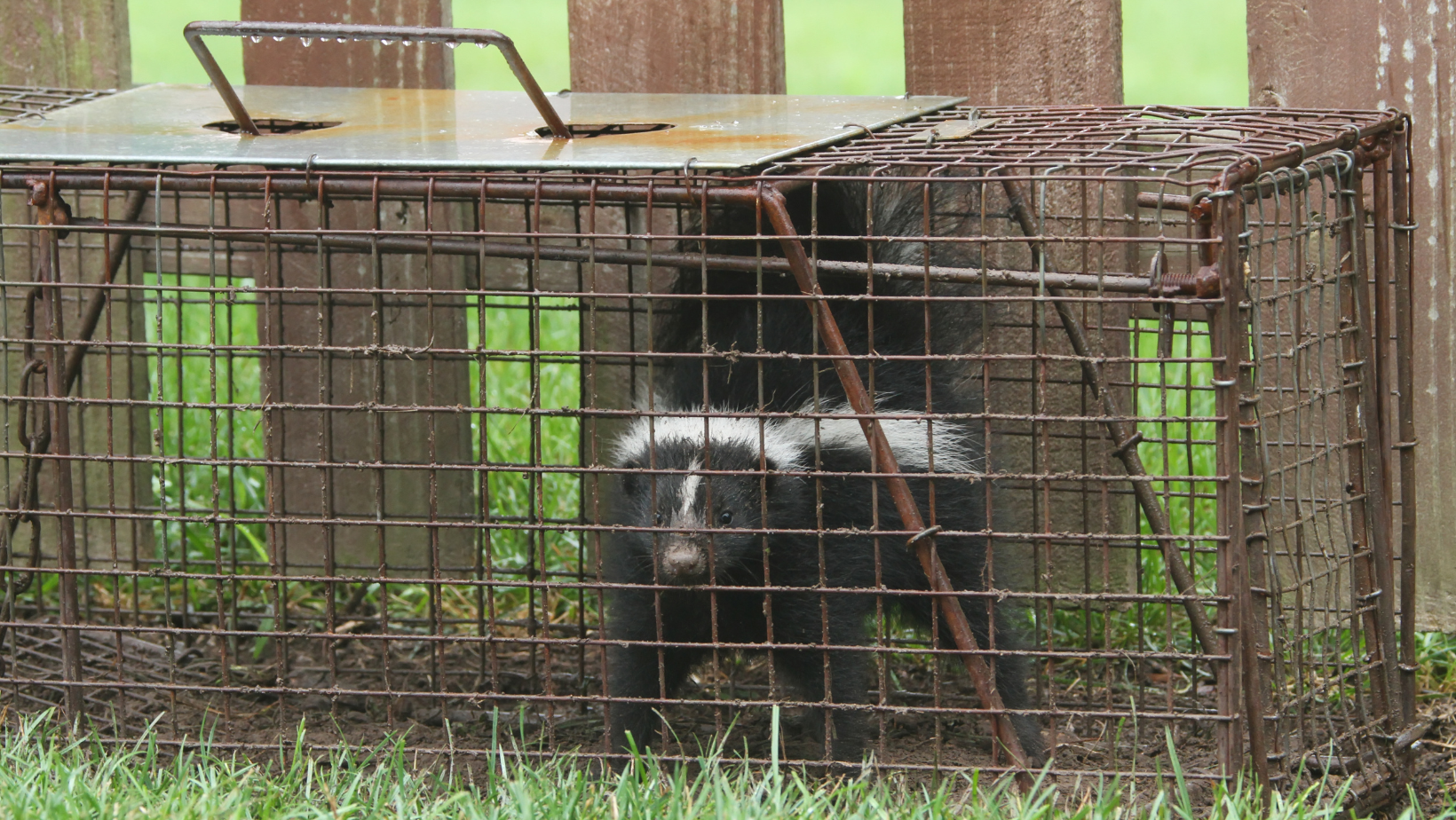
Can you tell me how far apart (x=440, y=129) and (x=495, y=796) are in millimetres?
1356

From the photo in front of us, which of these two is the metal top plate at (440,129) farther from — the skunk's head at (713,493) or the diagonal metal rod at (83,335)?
the skunk's head at (713,493)

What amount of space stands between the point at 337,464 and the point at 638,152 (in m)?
0.79

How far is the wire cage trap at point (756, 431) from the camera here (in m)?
2.67

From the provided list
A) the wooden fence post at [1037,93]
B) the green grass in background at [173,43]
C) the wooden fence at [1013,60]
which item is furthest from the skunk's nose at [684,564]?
the green grass in background at [173,43]

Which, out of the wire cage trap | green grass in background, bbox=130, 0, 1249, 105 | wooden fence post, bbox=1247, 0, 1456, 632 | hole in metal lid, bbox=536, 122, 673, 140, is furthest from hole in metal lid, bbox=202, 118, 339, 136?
green grass in background, bbox=130, 0, 1249, 105

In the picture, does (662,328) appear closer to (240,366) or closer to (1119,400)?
(1119,400)

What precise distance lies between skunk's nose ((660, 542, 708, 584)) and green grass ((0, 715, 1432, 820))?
1.33ft

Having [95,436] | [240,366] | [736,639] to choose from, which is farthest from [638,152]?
[240,366]

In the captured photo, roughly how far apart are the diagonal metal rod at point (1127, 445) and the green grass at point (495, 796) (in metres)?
0.36

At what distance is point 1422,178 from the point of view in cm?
337

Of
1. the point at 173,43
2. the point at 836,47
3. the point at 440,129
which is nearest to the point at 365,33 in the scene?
the point at 440,129

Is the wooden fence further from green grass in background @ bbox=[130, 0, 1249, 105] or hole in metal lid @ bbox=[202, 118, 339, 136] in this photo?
green grass in background @ bbox=[130, 0, 1249, 105]

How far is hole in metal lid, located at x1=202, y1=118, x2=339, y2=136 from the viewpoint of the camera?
10.3 feet

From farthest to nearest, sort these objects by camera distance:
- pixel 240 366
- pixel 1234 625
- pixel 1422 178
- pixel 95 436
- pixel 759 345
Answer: pixel 240 366 < pixel 95 436 < pixel 1422 178 < pixel 759 345 < pixel 1234 625
